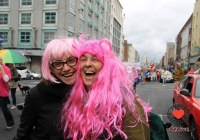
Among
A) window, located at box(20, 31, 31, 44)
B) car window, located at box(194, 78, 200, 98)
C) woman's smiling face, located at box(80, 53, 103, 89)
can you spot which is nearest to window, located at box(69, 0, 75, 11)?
window, located at box(20, 31, 31, 44)

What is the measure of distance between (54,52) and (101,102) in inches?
28.7

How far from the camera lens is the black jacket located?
176 centimetres

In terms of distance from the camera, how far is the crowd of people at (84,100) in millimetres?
1361

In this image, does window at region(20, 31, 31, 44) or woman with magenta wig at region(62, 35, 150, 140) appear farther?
window at region(20, 31, 31, 44)

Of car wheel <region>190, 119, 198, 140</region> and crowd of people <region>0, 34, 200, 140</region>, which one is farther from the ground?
crowd of people <region>0, 34, 200, 140</region>

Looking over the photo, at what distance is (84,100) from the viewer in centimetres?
154

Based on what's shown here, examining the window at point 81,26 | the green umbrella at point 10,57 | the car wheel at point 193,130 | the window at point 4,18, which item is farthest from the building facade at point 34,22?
the car wheel at point 193,130

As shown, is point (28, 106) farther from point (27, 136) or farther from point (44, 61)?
point (44, 61)

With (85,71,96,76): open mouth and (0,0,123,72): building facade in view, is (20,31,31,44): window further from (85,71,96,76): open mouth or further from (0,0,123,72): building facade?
(85,71,96,76): open mouth

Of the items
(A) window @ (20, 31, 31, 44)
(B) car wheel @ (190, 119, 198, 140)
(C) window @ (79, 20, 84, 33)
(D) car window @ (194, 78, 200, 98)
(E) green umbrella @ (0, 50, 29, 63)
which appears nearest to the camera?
(B) car wheel @ (190, 119, 198, 140)

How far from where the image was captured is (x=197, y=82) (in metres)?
5.22

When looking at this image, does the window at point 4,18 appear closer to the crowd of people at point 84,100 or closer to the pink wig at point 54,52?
the pink wig at point 54,52

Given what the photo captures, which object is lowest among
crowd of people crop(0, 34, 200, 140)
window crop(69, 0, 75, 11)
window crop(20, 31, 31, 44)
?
crowd of people crop(0, 34, 200, 140)

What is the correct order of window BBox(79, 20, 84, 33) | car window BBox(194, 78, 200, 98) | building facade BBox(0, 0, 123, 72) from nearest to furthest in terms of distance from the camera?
car window BBox(194, 78, 200, 98)
building facade BBox(0, 0, 123, 72)
window BBox(79, 20, 84, 33)
